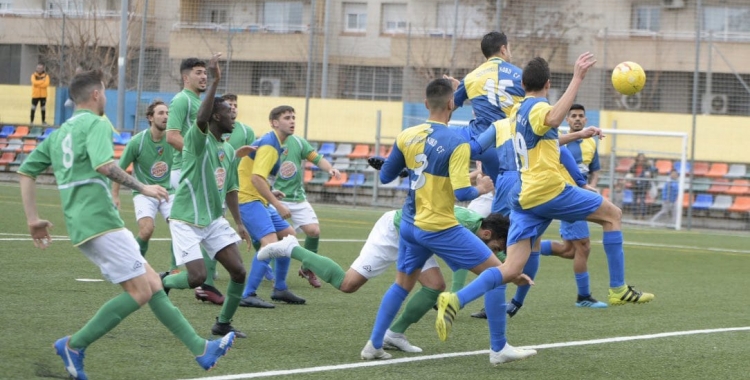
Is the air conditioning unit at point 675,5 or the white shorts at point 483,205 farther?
the air conditioning unit at point 675,5

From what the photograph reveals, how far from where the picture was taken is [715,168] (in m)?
26.8

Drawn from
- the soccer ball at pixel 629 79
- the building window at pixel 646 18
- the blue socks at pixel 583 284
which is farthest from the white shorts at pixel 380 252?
the building window at pixel 646 18

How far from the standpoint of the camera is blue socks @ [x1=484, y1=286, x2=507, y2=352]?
7.57 m

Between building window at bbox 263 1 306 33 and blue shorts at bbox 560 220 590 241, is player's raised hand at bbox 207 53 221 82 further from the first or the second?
building window at bbox 263 1 306 33

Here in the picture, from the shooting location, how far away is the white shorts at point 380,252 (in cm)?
805

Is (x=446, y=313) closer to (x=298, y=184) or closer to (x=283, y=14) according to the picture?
(x=298, y=184)

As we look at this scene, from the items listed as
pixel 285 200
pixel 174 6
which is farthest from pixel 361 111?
pixel 285 200

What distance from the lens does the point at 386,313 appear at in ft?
25.4

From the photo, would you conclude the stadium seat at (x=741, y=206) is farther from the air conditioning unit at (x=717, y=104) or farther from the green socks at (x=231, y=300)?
the green socks at (x=231, y=300)

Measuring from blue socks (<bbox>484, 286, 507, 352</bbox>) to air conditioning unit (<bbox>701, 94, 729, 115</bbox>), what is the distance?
2082 centimetres

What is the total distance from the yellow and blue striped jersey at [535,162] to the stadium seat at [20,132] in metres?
25.6

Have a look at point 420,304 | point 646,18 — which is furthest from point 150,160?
point 646,18

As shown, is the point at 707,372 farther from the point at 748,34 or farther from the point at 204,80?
the point at 748,34

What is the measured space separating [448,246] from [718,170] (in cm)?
2083
